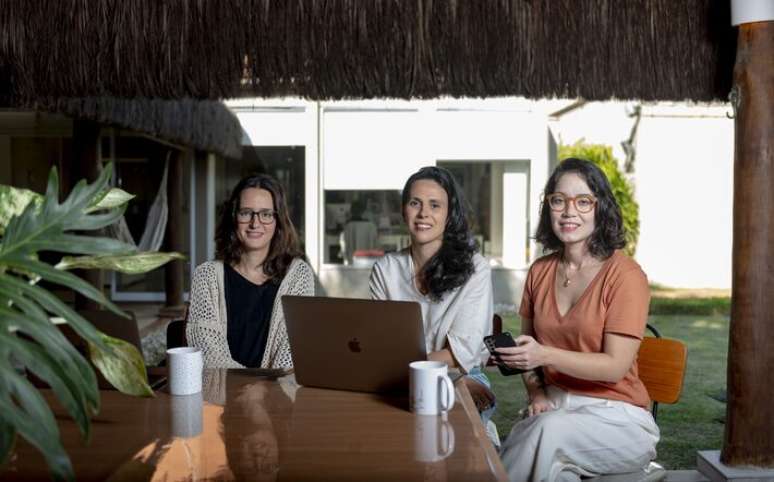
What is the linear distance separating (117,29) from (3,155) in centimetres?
664

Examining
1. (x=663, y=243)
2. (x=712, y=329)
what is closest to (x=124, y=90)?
(x=712, y=329)

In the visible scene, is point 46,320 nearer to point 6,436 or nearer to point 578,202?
point 6,436

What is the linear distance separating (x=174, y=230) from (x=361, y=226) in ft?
7.19

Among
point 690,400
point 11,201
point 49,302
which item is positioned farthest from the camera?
point 690,400

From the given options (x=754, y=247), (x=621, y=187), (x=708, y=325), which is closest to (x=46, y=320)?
(x=754, y=247)

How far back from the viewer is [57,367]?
1056 millimetres

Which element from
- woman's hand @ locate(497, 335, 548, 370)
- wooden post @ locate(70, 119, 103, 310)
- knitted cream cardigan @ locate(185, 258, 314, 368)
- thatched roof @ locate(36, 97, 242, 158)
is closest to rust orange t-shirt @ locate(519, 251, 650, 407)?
woman's hand @ locate(497, 335, 548, 370)

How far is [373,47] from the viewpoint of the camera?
322 cm

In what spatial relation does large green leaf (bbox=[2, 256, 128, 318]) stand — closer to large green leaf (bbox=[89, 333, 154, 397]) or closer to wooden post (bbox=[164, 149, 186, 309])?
large green leaf (bbox=[89, 333, 154, 397])

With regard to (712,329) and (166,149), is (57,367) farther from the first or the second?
(166,149)

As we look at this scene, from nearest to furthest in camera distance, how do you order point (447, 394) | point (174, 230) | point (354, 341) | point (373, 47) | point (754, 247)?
1. point (447, 394)
2. point (354, 341)
3. point (754, 247)
4. point (373, 47)
5. point (174, 230)

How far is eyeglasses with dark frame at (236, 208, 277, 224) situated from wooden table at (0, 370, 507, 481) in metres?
0.77

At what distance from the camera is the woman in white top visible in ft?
7.86

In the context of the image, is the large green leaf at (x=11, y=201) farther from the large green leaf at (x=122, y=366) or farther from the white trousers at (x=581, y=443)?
the white trousers at (x=581, y=443)
